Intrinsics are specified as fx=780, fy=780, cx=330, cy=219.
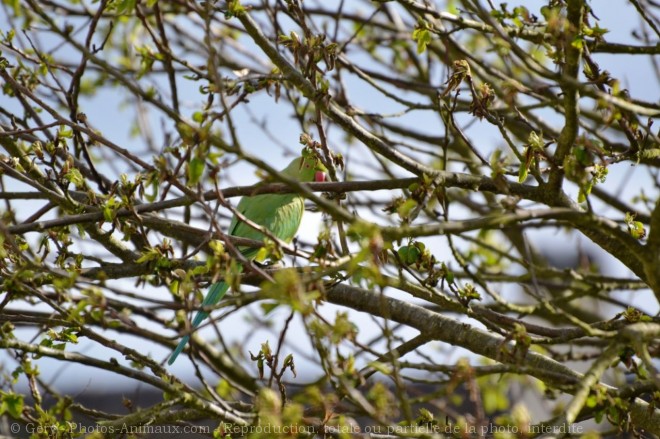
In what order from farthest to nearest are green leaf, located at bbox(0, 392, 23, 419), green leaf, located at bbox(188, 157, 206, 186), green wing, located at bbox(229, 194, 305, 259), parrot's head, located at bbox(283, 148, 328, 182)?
green wing, located at bbox(229, 194, 305, 259), parrot's head, located at bbox(283, 148, 328, 182), green leaf, located at bbox(0, 392, 23, 419), green leaf, located at bbox(188, 157, 206, 186)

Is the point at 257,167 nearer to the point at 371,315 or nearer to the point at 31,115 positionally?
the point at 371,315

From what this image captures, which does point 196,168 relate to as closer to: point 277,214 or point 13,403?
point 13,403

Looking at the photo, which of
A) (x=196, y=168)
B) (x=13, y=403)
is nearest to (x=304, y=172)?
(x=13, y=403)

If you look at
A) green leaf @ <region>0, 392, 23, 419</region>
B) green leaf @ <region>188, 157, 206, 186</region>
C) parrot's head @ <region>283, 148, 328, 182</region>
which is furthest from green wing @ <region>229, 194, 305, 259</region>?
green leaf @ <region>188, 157, 206, 186</region>

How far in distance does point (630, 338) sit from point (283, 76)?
1546mm

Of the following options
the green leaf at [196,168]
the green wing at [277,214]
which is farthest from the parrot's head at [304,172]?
the green leaf at [196,168]

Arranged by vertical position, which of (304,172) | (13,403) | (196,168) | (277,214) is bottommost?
(13,403)

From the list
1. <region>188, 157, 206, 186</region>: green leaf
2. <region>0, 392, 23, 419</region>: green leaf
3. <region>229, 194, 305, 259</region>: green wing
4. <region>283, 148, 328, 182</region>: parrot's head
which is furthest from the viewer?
<region>229, 194, 305, 259</region>: green wing

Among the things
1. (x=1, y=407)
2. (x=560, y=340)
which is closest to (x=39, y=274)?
(x=1, y=407)

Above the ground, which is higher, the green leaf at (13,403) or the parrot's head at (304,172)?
the parrot's head at (304,172)

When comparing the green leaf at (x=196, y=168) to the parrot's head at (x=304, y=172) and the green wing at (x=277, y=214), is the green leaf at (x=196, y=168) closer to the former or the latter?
the parrot's head at (x=304, y=172)

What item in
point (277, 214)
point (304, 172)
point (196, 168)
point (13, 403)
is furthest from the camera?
point (304, 172)

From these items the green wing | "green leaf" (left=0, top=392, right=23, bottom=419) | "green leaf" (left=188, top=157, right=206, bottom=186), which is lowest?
"green leaf" (left=0, top=392, right=23, bottom=419)

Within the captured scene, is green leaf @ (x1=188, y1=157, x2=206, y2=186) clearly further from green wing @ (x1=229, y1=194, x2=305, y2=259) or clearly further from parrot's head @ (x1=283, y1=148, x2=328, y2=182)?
green wing @ (x1=229, y1=194, x2=305, y2=259)
